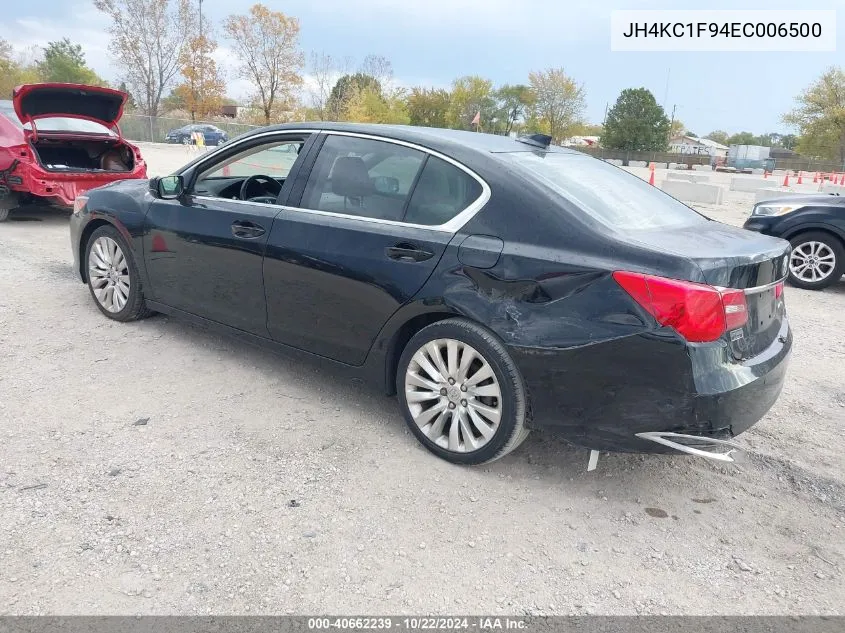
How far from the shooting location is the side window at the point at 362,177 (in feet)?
11.2

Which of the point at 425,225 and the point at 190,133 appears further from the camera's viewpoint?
the point at 190,133

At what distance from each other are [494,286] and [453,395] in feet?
1.92

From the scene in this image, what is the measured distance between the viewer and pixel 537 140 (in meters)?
3.89

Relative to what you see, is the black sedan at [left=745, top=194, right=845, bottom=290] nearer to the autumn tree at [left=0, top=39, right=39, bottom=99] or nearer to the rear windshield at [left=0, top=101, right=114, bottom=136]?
the rear windshield at [left=0, top=101, right=114, bottom=136]

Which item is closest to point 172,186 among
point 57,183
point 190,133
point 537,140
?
point 537,140

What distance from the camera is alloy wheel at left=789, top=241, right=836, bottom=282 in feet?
24.6

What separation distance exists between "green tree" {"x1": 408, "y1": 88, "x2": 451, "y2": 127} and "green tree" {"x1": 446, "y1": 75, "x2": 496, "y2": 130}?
0.78 metres

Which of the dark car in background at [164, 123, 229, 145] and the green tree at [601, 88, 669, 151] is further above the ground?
the green tree at [601, 88, 669, 151]

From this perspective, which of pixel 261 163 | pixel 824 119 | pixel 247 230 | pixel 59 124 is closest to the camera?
pixel 247 230

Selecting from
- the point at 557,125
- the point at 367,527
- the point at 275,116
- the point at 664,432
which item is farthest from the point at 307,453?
the point at 557,125

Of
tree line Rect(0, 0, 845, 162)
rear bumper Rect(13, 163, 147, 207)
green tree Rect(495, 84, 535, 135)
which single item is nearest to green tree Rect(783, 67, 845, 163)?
tree line Rect(0, 0, 845, 162)

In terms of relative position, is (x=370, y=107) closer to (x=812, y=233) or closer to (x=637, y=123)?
(x=812, y=233)

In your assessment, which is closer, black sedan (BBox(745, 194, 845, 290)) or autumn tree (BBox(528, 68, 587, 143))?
black sedan (BBox(745, 194, 845, 290))

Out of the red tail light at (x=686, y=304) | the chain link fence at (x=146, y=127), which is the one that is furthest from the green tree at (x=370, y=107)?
the red tail light at (x=686, y=304)
